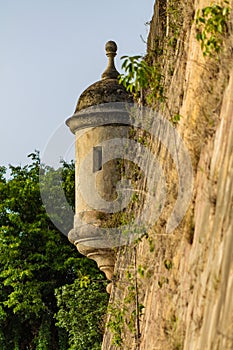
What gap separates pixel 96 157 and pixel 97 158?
3cm

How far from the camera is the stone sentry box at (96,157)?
12398 millimetres

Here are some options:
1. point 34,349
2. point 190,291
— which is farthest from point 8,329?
point 190,291

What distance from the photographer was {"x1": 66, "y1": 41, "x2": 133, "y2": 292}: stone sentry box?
1240cm

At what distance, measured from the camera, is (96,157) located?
1282 centimetres

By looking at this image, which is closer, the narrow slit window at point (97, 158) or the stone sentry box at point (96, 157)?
the stone sentry box at point (96, 157)

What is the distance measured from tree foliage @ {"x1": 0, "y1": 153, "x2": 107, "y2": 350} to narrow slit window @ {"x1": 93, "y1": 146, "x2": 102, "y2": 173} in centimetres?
1272

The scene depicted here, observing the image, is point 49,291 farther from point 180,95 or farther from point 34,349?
point 180,95

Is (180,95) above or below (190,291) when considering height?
above

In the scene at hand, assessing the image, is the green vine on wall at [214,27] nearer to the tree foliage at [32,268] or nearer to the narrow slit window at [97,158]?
the narrow slit window at [97,158]

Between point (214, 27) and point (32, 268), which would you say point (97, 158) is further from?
point (32, 268)

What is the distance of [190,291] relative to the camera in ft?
18.9

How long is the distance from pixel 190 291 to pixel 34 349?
2252cm

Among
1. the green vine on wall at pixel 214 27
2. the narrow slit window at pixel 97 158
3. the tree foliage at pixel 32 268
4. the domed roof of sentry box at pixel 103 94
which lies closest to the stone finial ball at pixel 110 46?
the domed roof of sentry box at pixel 103 94

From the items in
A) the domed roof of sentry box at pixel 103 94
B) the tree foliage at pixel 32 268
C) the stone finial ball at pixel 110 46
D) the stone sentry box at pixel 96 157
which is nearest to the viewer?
the stone sentry box at pixel 96 157
